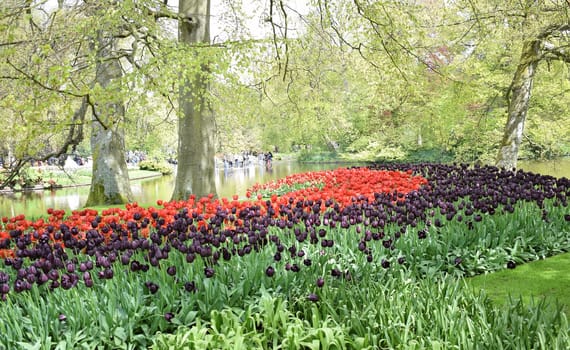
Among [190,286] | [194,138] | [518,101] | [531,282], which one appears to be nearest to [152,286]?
[190,286]

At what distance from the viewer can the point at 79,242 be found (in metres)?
3.92

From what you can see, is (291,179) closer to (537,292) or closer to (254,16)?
(254,16)

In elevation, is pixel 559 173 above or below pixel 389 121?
below

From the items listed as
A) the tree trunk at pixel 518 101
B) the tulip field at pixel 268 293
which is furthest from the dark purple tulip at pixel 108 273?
the tree trunk at pixel 518 101

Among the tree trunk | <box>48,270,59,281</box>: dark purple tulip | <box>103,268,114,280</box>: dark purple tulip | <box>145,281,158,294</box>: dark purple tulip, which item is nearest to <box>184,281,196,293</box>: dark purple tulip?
<box>145,281,158,294</box>: dark purple tulip

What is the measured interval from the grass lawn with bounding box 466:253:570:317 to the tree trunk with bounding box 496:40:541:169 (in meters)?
5.64

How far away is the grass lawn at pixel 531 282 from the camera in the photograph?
4172 mm

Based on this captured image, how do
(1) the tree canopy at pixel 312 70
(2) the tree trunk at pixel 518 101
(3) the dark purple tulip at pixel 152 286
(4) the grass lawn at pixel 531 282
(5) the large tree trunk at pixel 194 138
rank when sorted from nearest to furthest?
1. (3) the dark purple tulip at pixel 152 286
2. (4) the grass lawn at pixel 531 282
3. (1) the tree canopy at pixel 312 70
4. (5) the large tree trunk at pixel 194 138
5. (2) the tree trunk at pixel 518 101

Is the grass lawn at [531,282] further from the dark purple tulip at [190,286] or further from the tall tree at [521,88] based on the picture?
the tall tree at [521,88]

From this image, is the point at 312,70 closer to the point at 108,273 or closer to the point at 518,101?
the point at 518,101

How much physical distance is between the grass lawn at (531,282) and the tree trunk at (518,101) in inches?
222

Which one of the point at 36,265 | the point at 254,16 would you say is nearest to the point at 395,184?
the point at 36,265

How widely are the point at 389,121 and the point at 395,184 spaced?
17573mm

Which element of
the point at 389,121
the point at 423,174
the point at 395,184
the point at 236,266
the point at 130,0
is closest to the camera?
the point at 236,266
